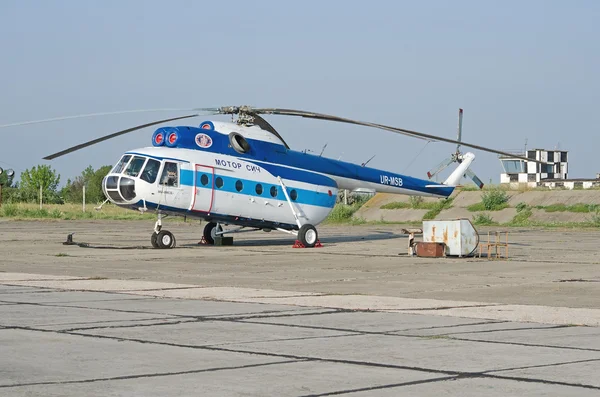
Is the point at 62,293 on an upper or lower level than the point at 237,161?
lower

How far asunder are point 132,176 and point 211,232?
5.45 metres

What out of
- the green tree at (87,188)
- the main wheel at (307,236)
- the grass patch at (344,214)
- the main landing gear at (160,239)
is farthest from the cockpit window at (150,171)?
the green tree at (87,188)

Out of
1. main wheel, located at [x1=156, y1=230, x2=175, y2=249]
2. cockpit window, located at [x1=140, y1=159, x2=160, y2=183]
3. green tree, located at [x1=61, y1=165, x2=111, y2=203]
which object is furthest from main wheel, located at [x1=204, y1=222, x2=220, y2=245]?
green tree, located at [x1=61, y1=165, x2=111, y2=203]

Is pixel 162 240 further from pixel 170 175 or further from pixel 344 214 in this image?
pixel 344 214

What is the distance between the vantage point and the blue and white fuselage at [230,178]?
29516mm

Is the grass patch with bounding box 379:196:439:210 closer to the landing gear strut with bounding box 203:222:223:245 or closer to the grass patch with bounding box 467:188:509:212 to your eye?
the grass patch with bounding box 467:188:509:212

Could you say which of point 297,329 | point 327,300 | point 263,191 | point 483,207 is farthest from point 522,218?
point 297,329

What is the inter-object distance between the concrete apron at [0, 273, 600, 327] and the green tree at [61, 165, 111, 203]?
4253 inches

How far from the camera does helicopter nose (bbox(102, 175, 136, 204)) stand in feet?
95.8

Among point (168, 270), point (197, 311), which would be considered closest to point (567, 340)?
point (197, 311)

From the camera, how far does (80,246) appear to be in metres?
32.4

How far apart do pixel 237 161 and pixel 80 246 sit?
5982mm

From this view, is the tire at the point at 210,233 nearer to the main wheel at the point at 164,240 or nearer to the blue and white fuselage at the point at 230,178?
the blue and white fuselage at the point at 230,178

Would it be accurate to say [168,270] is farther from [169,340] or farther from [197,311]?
[169,340]
